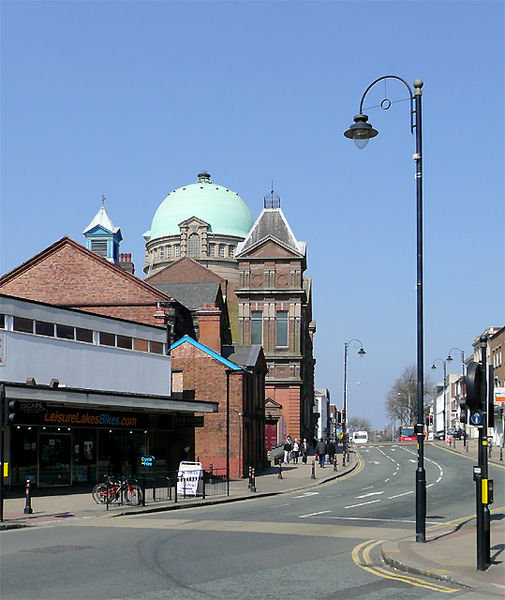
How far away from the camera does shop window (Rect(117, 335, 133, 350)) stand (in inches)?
1519

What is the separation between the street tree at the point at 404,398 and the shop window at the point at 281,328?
77.9 meters

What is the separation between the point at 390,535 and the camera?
1919cm

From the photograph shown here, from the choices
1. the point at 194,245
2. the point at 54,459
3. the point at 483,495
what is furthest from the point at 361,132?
the point at 194,245

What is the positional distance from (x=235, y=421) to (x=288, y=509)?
18.0m

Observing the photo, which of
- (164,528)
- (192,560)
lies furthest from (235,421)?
(192,560)

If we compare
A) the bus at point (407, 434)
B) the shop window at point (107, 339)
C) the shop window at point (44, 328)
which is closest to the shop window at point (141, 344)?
the shop window at point (107, 339)

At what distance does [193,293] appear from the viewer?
2822 inches

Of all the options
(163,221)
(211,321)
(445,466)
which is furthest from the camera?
(163,221)

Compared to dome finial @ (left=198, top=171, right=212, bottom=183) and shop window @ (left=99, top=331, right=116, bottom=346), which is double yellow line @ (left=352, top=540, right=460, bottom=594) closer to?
shop window @ (left=99, top=331, right=116, bottom=346)

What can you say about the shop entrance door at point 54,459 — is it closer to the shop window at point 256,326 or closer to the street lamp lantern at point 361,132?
the street lamp lantern at point 361,132

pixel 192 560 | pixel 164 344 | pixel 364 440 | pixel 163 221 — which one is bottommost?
pixel 364 440

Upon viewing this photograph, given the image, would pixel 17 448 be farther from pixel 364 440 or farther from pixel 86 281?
pixel 364 440

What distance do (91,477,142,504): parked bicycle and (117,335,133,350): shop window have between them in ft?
36.9

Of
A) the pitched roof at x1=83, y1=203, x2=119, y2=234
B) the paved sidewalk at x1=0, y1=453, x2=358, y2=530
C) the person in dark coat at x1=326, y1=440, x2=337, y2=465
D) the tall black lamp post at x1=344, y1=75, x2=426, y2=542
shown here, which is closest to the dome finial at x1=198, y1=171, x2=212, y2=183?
the pitched roof at x1=83, y1=203, x2=119, y2=234
